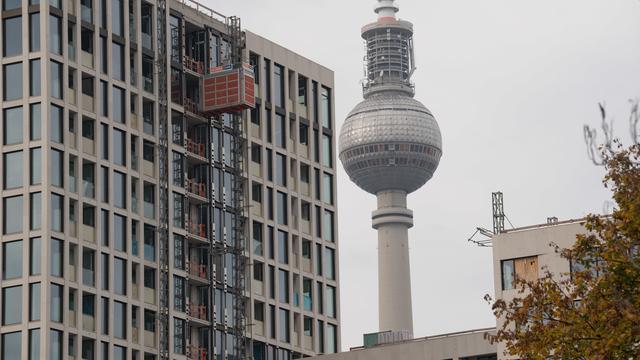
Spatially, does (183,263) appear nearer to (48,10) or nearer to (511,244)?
(48,10)

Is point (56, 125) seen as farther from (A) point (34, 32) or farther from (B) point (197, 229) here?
(B) point (197, 229)

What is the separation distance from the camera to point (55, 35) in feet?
422

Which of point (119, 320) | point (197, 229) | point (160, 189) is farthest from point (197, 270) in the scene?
point (119, 320)

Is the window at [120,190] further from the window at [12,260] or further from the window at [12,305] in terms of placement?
the window at [12,305]

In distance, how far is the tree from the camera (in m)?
65.5

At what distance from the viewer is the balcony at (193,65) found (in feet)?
467

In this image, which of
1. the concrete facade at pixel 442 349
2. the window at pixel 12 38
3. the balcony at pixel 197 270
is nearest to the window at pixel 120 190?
the balcony at pixel 197 270

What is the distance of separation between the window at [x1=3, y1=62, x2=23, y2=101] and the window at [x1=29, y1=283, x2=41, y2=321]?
1350 cm

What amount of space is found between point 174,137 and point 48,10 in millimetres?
16060

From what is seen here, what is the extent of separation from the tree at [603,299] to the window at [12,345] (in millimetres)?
58952

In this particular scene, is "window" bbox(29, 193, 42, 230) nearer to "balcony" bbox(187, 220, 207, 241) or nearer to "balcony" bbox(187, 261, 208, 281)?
"balcony" bbox(187, 220, 207, 241)

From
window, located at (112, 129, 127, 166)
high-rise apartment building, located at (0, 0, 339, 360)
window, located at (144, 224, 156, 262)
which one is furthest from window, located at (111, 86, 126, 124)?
window, located at (144, 224, 156, 262)

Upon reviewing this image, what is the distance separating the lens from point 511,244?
353 feet

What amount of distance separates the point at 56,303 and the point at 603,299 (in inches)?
2519
